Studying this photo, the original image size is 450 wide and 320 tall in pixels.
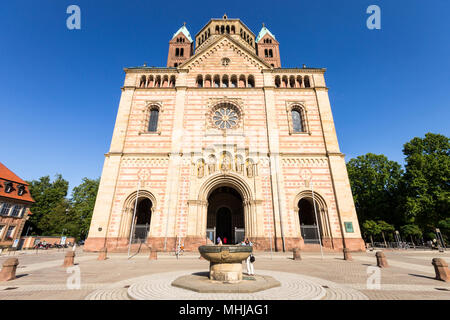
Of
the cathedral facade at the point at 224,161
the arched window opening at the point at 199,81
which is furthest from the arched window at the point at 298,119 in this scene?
the arched window opening at the point at 199,81

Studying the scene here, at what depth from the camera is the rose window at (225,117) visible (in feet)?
73.4

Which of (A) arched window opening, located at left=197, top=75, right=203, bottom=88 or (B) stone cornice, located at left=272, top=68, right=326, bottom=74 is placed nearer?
(B) stone cornice, located at left=272, top=68, right=326, bottom=74

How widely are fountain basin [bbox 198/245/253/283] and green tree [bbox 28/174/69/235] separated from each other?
4264cm

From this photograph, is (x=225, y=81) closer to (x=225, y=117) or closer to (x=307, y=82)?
(x=225, y=117)

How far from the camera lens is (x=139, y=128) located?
21500 millimetres

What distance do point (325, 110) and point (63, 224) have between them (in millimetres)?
47256

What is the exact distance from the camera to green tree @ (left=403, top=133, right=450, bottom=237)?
2259 cm

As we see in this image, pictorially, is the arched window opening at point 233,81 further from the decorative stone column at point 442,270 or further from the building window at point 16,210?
the building window at point 16,210

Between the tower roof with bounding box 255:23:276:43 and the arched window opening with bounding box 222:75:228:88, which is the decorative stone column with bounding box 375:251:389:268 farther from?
the tower roof with bounding box 255:23:276:43

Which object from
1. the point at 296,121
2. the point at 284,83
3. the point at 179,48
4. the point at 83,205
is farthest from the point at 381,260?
the point at 83,205

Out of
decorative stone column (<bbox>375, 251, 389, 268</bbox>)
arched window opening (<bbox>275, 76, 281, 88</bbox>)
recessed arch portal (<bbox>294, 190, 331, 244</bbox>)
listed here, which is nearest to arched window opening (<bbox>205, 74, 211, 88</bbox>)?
arched window opening (<bbox>275, 76, 281, 88</bbox>)

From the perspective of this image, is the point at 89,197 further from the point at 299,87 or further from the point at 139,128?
the point at 299,87

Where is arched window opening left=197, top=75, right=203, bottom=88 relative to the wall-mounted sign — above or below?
above

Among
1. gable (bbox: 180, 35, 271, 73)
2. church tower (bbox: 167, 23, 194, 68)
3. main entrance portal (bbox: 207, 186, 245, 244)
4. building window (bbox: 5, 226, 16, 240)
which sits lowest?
building window (bbox: 5, 226, 16, 240)
